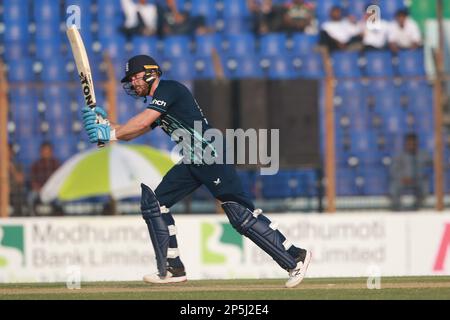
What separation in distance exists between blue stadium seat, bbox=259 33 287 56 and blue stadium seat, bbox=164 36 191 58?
131cm

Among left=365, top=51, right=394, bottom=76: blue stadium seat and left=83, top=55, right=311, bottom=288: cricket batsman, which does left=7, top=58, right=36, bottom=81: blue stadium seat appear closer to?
left=365, top=51, right=394, bottom=76: blue stadium seat

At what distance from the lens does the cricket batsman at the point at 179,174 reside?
9586 millimetres

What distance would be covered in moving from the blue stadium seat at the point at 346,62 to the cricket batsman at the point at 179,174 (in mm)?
9469

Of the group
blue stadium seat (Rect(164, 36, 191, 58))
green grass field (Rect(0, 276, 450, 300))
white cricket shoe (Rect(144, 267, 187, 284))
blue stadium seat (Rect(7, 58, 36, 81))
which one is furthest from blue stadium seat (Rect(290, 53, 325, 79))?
white cricket shoe (Rect(144, 267, 187, 284))

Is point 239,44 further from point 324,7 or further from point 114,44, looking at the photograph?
point 114,44

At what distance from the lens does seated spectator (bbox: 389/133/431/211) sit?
15.8m

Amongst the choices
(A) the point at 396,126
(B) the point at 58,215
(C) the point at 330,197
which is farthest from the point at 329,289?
(A) the point at 396,126

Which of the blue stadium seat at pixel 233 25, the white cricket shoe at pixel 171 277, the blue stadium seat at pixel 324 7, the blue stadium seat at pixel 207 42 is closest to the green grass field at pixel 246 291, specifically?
the white cricket shoe at pixel 171 277

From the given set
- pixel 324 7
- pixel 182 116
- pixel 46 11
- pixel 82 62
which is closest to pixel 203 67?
pixel 324 7

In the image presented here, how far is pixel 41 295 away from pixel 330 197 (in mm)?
6463

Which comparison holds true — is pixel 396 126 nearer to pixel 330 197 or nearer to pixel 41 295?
pixel 330 197

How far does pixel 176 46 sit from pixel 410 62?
408cm

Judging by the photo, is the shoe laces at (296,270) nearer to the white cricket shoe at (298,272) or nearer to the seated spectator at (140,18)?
the white cricket shoe at (298,272)

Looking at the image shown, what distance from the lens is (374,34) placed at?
19.2 metres
